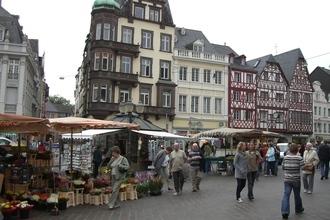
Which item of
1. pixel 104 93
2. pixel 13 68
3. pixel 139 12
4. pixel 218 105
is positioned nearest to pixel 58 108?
pixel 13 68

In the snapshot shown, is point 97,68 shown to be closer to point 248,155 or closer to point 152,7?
point 152,7

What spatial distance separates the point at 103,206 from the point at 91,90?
32.2m

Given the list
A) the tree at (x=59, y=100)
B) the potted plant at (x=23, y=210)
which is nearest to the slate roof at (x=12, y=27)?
the potted plant at (x=23, y=210)

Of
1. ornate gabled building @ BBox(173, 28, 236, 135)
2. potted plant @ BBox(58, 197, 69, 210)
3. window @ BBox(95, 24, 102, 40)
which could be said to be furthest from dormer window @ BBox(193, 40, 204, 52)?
potted plant @ BBox(58, 197, 69, 210)

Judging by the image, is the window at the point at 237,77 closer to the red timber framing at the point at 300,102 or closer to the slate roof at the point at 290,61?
the red timber framing at the point at 300,102

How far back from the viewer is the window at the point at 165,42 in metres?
49.0

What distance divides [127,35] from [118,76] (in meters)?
4.73

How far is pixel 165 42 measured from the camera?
4931cm

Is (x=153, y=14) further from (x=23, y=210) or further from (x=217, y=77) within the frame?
(x=23, y=210)

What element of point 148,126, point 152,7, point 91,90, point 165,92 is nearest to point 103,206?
point 148,126

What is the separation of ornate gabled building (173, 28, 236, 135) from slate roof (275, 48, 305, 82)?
45.9 ft

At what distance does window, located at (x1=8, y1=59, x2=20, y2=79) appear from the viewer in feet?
161

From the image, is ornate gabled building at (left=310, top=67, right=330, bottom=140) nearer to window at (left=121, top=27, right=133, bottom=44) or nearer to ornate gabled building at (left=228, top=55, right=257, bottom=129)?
ornate gabled building at (left=228, top=55, right=257, bottom=129)

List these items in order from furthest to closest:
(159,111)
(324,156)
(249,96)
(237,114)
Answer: (249,96)
(237,114)
(159,111)
(324,156)
